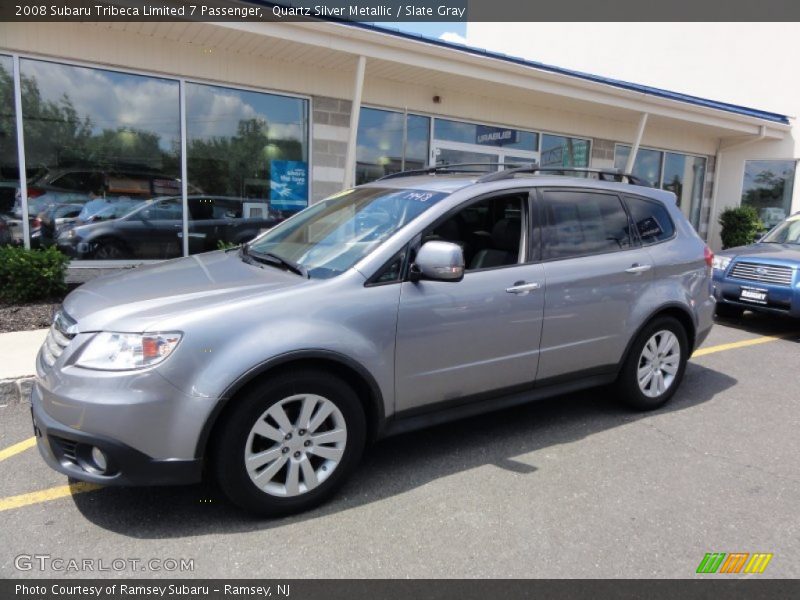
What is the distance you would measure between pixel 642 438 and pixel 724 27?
17.2 metres

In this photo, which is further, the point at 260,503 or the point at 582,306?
the point at 582,306

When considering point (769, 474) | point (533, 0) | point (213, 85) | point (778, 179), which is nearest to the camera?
point (769, 474)

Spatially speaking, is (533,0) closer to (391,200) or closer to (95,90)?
(95,90)

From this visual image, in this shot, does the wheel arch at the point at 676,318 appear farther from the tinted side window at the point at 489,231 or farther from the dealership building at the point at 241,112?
the dealership building at the point at 241,112

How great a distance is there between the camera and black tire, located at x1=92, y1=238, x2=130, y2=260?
8070 mm

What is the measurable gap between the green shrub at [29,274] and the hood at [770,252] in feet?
28.5

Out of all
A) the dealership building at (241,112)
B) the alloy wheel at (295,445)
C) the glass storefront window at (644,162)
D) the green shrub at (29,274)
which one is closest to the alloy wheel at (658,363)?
the alloy wheel at (295,445)

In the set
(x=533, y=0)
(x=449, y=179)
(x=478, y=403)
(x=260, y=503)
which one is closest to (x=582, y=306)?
(x=478, y=403)

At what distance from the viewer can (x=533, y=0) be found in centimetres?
2130

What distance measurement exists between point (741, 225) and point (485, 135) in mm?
7534

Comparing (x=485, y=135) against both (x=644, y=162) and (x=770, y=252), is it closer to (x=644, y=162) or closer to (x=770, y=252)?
(x=644, y=162)

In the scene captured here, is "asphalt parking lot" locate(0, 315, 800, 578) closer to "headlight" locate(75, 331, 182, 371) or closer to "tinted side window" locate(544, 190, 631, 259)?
"headlight" locate(75, 331, 182, 371)

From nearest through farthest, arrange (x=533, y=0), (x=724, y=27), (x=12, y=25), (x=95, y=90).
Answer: (x=12, y=25) → (x=95, y=90) → (x=724, y=27) → (x=533, y=0)

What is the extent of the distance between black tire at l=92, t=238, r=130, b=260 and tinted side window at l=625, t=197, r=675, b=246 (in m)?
6.83
